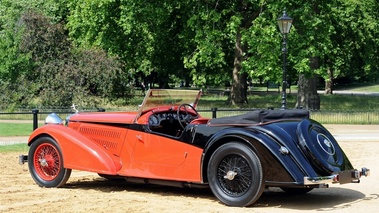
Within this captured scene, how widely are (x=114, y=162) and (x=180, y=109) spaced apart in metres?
1.39

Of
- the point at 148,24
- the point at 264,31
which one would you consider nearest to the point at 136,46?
the point at 148,24

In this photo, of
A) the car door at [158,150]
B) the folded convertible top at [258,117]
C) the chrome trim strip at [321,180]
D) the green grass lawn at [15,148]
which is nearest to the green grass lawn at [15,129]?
the green grass lawn at [15,148]

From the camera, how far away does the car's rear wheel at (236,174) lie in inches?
362

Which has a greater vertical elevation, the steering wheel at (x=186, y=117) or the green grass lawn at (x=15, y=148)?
the steering wheel at (x=186, y=117)

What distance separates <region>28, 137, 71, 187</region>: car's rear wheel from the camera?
11086mm

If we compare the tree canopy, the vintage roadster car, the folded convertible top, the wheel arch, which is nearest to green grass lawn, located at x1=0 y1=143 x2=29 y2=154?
the vintage roadster car

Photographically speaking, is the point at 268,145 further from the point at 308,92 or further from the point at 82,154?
the point at 308,92

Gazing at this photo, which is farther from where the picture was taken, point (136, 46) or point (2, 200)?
point (136, 46)

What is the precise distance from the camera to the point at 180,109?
11078 mm

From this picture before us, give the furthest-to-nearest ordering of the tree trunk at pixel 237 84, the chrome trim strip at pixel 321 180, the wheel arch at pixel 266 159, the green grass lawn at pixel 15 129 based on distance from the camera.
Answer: the tree trunk at pixel 237 84
the green grass lawn at pixel 15 129
the wheel arch at pixel 266 159
the chrome trim strip at pixel 321 180

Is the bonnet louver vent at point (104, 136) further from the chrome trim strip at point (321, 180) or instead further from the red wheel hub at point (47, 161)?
the chrome trim strip at point (321, 180)

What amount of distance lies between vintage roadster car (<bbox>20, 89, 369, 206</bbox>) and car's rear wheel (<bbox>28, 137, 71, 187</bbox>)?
16 millimetres

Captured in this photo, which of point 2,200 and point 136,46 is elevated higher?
point 136,46

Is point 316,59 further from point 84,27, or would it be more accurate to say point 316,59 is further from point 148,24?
point 84,27
